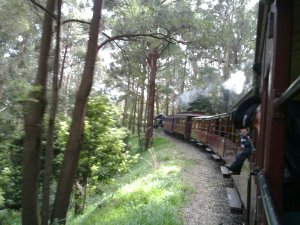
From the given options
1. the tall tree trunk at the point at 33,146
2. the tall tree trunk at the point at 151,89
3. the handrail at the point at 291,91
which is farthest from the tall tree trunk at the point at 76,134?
the tall tree trunk at the point at 151,89

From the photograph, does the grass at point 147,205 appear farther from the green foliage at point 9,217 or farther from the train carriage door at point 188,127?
the train carriage door at point 188,127

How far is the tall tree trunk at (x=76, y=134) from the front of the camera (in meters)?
6.96

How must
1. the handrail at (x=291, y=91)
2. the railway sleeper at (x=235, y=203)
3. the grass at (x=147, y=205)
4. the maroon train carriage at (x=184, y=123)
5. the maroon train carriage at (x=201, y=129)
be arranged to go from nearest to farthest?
the handrail at (x=291, y=91)
the railway sleeper at (x=235, y=203)
the grass at (x=147, y=205)
the maroon train carriage at (x=201, y=129)
the maroon train carriage at (x=184, y=123)

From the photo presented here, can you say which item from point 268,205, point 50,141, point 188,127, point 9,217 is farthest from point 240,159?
point 188,127

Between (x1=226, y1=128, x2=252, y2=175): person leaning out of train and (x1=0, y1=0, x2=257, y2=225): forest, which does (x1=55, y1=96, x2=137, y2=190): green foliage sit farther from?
(x1=226, y1=128, x2=252, y2=175): person leaning out of train

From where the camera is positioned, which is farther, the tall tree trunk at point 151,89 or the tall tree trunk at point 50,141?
the tall tree trunk at point 151,89

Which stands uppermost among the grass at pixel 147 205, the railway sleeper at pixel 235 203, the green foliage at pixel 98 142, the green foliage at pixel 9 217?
the green foliage at pixel 98 142

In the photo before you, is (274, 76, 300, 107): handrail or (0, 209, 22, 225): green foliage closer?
(274, 76, 300, 107): handrail

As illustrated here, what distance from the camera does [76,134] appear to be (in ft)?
23.4

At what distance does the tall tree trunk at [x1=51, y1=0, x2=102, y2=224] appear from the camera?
696 cm

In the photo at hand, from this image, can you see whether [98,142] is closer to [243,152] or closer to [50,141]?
[50,141]

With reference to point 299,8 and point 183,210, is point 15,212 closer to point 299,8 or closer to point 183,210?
point 183,210

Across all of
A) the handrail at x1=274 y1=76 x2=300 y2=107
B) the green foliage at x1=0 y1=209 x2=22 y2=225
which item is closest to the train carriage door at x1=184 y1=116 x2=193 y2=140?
the green foliage at x1=0 y1=209 x2=22 y2=225

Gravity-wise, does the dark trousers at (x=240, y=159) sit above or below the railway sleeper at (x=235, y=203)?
above
